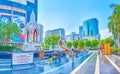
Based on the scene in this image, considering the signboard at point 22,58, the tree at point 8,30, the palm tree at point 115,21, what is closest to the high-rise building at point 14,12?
the tree at point 8,30

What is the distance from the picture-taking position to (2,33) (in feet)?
207

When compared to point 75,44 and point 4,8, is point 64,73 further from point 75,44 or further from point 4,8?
point 75,44

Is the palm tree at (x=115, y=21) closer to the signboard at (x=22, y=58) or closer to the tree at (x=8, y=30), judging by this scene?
the tree at (x=8, y=30)

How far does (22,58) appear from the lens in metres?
19.8

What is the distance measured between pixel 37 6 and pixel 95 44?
51242 millimetres

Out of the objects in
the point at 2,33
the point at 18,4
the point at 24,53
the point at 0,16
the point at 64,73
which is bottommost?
the point at 64,73

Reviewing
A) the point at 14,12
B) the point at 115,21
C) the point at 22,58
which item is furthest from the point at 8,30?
the point at 22,58

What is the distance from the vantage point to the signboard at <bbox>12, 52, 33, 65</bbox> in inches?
751

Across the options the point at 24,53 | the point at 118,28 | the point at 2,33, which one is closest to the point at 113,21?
the point at 118,28

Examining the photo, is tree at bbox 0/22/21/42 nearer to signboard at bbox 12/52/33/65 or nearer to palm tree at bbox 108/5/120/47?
palm tree at bbox 108/5/120/47

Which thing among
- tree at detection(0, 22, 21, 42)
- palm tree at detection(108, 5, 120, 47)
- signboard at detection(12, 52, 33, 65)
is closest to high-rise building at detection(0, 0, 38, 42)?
tree at detection(0, 22, 21, 42)

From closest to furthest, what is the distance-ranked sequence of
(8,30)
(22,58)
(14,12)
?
(22,58)
(8,30)
(14,12)

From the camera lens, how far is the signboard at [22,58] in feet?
62.6

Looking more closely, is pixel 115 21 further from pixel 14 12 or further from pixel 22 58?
pixel 14 12
